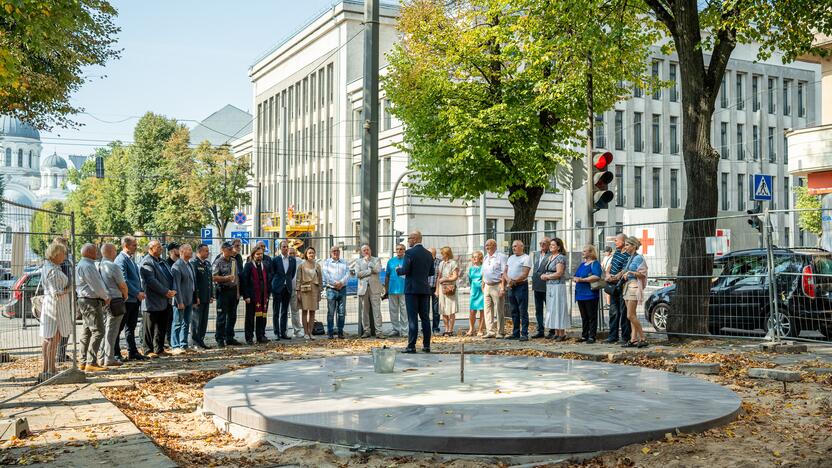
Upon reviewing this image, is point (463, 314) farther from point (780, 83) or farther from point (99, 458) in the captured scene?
point (780, 83)

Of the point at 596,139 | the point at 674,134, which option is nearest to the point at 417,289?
the point at 596,139

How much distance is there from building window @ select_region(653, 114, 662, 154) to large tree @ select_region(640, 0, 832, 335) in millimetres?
41479

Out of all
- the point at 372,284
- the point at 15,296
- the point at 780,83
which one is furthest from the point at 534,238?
the point at 780,83

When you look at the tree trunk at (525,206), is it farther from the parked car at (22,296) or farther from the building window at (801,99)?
the building window at (801,99)

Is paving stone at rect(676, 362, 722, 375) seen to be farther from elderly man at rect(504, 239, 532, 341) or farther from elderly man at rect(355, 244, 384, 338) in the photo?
elderly man at rect(355, 244, 384, 338)

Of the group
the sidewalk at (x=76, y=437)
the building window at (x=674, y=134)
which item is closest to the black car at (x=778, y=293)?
the sidewalk at (x=76, y=437)

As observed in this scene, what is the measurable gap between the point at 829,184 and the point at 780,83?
3994cm

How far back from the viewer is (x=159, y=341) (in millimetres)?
14742

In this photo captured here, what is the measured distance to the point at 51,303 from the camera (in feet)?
35.7

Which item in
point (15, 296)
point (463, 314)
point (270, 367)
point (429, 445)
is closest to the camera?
point (429, 445)

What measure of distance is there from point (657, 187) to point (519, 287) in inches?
1705

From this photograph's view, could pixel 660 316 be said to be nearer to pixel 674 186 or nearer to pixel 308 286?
pixel 308 286

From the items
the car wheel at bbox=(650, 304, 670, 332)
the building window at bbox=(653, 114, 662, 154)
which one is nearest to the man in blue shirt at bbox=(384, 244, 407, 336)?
the car wheel at bbox=(650, 304, 670, 332)

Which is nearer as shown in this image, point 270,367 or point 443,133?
point 270,367
